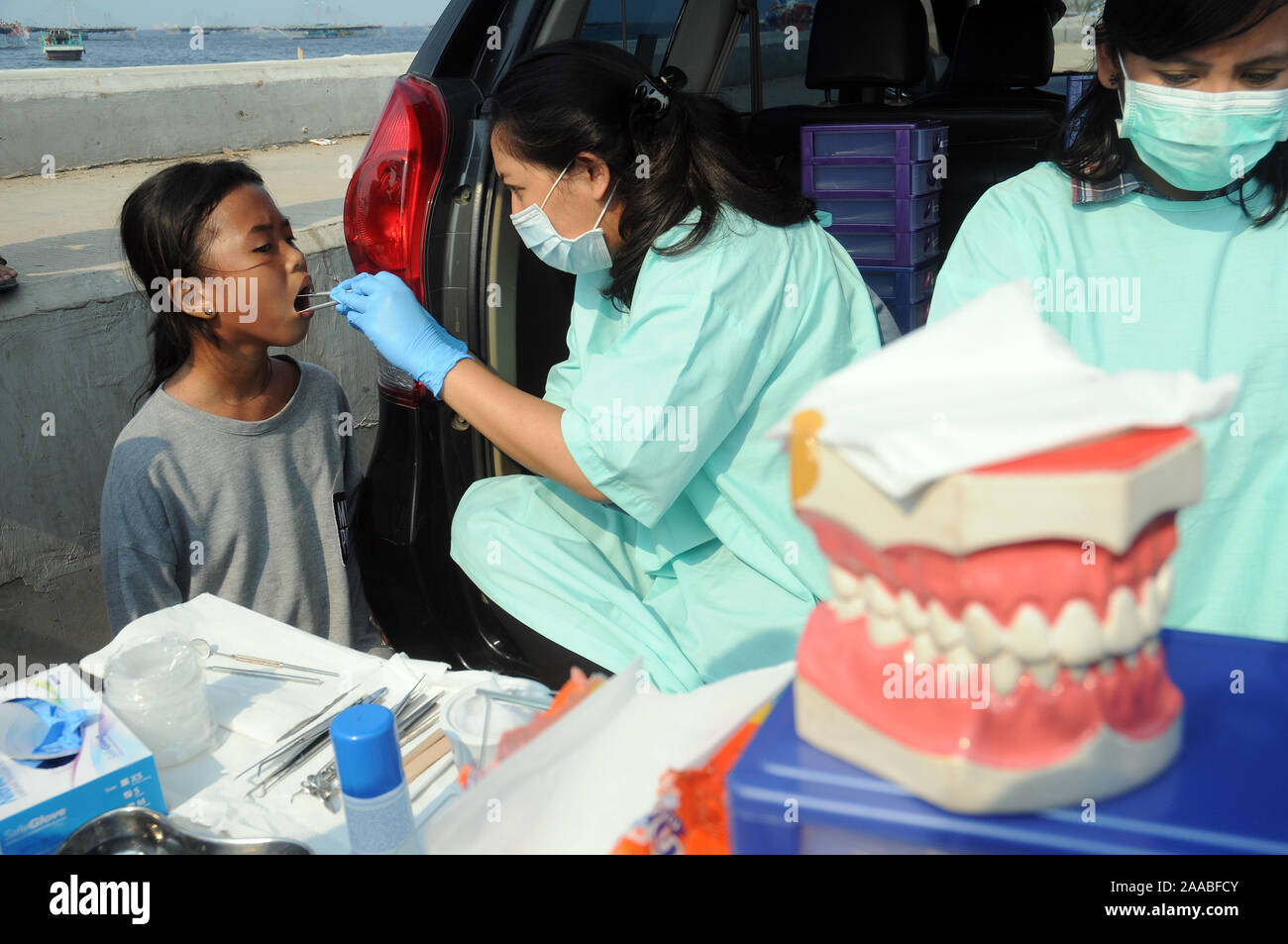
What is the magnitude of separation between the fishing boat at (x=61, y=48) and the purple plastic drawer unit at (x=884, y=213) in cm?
2639

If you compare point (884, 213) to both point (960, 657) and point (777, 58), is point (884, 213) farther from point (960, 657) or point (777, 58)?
point (960, 657)

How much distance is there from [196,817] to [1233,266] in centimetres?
141

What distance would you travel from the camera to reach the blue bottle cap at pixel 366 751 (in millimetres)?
914

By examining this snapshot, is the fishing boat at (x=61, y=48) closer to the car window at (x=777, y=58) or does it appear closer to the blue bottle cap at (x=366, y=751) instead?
the car window at (x=777, y=58)

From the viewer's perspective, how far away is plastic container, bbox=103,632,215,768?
4.07 feet

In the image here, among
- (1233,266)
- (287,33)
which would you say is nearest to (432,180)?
(1233,266)

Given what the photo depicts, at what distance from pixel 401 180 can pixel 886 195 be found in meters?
1.19

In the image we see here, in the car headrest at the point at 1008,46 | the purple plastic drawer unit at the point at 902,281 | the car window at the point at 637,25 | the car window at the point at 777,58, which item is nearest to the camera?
the car window at the point at 637,25

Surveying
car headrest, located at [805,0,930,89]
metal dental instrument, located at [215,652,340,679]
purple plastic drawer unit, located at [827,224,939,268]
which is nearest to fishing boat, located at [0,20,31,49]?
car headrest, located at [805,0,930,89]

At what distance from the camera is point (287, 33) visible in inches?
1610

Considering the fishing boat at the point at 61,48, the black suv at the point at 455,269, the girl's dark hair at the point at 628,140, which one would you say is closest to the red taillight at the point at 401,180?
the black suv at the point at 455,269

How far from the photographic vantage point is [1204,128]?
128 cm

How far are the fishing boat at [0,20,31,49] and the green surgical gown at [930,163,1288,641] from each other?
40377mm
